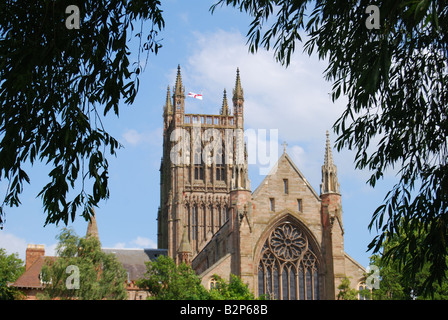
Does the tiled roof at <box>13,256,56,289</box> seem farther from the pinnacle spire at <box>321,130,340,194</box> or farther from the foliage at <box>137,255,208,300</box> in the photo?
the pinnacle spire at <box>321,130,340,194</box>

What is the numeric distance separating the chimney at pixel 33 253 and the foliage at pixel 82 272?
17225mm

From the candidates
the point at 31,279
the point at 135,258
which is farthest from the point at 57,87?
the point at 135,258

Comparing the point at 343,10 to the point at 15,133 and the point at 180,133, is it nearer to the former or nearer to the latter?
the point at 15,133

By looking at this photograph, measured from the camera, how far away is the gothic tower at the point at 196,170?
79938mm

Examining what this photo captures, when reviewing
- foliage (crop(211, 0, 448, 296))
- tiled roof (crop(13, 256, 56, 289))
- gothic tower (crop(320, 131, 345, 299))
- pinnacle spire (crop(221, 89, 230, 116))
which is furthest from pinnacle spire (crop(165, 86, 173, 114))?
foliage (crop(211, 0, 448, 296))

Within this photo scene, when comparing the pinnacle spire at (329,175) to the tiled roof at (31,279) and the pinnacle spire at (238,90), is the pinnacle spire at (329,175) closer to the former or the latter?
the tiled roof at (31,279)

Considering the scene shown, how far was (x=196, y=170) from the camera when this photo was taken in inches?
3236

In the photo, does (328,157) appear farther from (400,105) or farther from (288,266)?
(400,105)

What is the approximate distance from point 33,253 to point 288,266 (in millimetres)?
26767

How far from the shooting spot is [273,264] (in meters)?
48.7

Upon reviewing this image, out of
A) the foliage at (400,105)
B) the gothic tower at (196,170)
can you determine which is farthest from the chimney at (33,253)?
the foliage at (400,105)

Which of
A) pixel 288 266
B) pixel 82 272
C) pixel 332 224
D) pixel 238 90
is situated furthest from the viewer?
pixel 238 90

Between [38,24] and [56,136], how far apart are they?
207 cm
